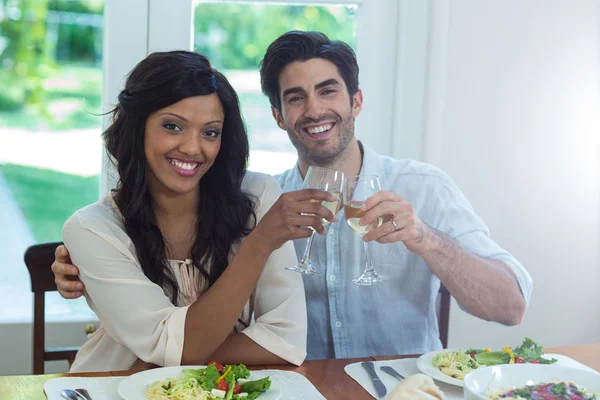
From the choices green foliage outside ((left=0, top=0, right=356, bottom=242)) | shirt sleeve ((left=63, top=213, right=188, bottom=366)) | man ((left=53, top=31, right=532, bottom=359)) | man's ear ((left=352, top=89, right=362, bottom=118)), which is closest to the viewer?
shirt sleeve ((left=63, top=213, right=188, bottom=366))

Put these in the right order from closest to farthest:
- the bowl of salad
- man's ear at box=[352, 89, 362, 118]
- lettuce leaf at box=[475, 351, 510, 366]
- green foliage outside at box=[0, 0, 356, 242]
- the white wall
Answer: the bowl of salad, lettuce leaf at box=[475, 351, 510, 366], man's ear at box=[352, 89, 362, 118], green foliage outside at box=[0, 0, 356, 242], the white wall

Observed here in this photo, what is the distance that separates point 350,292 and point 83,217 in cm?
86

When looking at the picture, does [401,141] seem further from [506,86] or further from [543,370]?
[543,370]

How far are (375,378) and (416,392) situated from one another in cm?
48

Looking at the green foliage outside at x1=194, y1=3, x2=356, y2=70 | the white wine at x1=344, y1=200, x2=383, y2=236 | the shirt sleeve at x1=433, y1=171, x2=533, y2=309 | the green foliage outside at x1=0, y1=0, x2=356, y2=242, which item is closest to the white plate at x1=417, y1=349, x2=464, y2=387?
the white wine at x1=344, y1=200, x2=383, y2=236

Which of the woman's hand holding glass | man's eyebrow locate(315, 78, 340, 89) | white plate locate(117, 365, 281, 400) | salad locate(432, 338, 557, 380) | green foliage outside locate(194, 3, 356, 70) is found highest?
green foliage outside locate(194, 3, 356, 70)

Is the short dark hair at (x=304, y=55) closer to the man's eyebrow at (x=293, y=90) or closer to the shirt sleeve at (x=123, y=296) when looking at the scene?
the man's eyebrow at (x=293, y=90)

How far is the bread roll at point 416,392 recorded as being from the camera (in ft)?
3.92

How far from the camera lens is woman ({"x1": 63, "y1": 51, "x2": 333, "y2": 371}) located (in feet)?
5.94

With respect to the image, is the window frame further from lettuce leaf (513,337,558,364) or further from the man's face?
lettuce leaf (513,337,558,364)

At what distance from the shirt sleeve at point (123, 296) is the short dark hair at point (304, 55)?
771 mm

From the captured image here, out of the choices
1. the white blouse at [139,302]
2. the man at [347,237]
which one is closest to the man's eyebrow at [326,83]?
the man at [347,237]

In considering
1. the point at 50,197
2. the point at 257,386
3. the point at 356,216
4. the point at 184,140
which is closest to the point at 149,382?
the point at 257,386

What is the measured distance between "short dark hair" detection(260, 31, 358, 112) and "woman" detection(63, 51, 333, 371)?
1.14 ft
